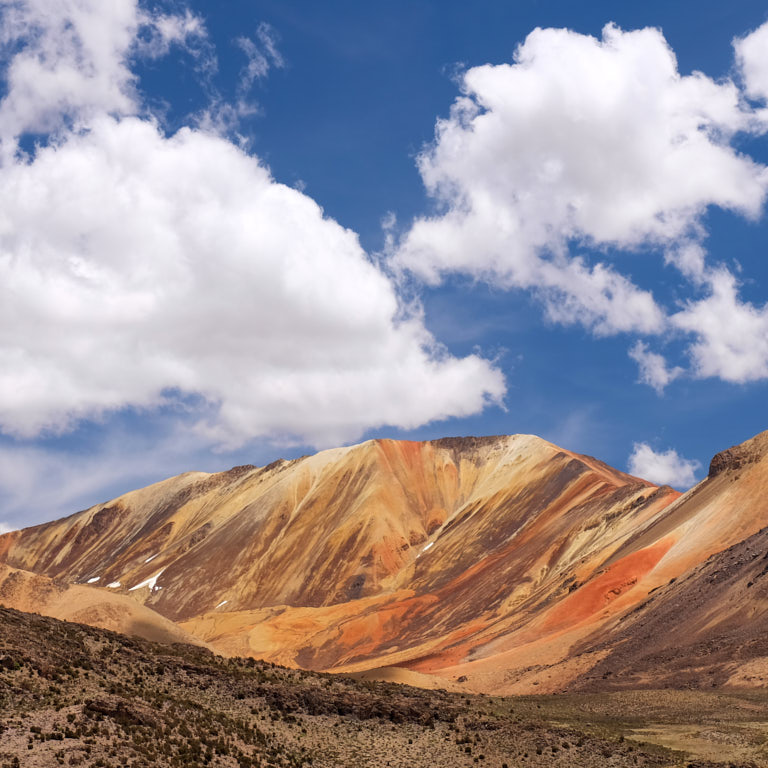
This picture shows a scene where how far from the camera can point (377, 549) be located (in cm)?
13075

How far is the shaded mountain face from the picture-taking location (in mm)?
76312

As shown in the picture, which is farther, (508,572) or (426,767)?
(508,572)

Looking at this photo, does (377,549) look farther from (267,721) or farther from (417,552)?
(267,721)

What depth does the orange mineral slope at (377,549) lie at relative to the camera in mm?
92125

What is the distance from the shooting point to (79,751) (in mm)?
25453

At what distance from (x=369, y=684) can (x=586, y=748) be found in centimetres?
1310

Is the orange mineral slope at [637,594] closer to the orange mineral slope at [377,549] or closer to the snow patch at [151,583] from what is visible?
the orange mineral slope at [377,549]

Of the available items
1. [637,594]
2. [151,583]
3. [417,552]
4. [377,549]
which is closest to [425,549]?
[417,552]

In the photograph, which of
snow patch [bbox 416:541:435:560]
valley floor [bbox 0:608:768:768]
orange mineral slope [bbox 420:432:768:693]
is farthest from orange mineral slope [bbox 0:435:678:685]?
valley floor [bbox 0:608:768:768]

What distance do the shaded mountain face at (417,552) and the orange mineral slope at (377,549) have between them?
0.34 m

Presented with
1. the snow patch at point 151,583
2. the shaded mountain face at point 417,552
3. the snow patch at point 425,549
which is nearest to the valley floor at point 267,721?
the shaded mountain face at point 417,552

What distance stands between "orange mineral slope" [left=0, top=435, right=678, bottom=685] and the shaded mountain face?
340mm

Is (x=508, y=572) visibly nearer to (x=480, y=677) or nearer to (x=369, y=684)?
(x=480, y=677)

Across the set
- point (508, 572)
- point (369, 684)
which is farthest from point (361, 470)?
point (369, 684)
